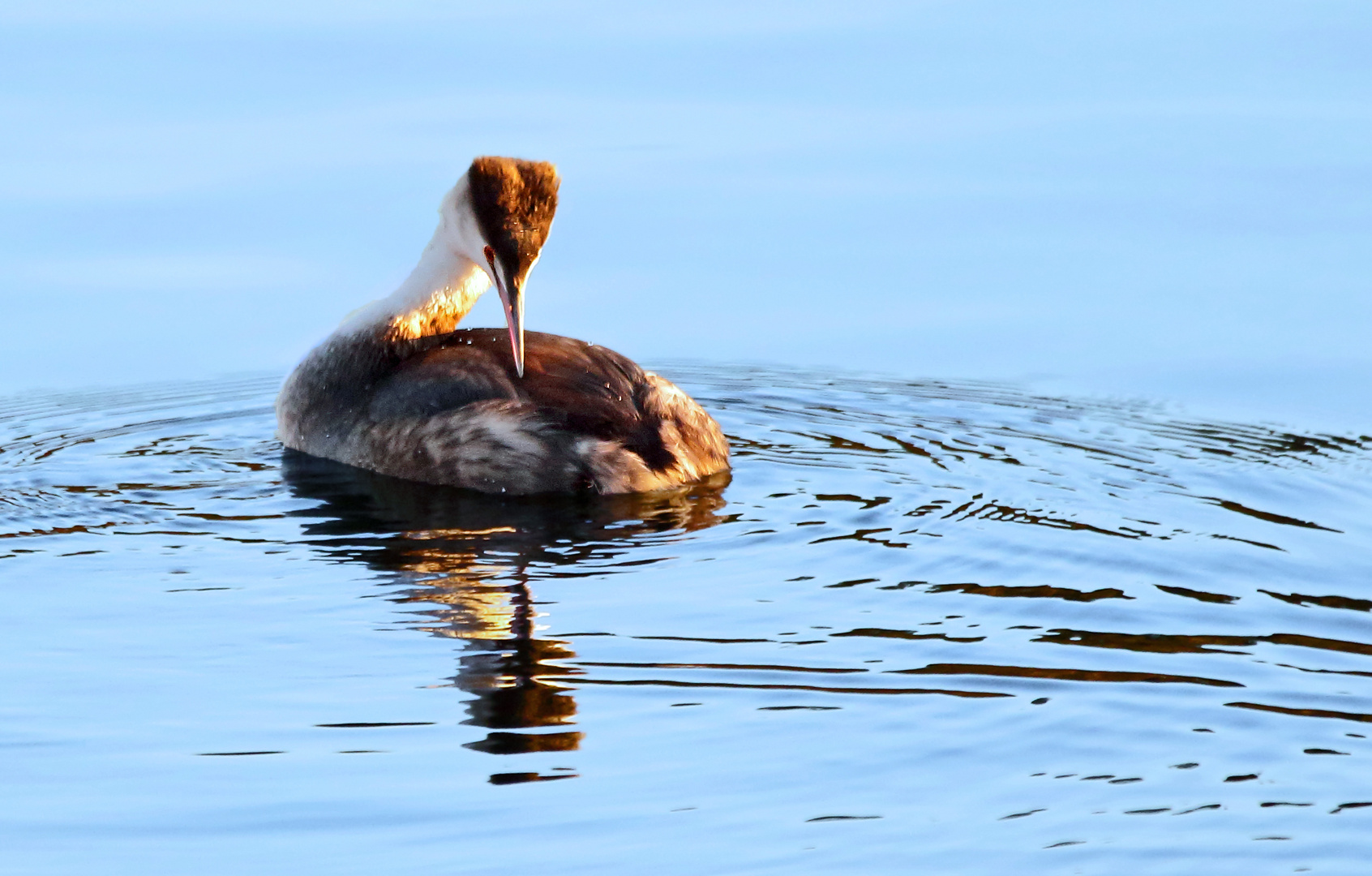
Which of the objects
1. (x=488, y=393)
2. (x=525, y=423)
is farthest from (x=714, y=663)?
(x=488, y=393)

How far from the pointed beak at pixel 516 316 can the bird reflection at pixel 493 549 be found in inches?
23.9

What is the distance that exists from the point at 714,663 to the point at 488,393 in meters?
2.66

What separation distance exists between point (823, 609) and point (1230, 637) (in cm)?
Result: 135

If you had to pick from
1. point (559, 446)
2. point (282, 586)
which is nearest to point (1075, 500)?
point (559, 446)

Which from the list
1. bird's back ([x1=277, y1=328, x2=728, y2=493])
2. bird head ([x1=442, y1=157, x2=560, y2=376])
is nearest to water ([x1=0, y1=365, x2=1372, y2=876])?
bird's back ([x1=277, y1=328, x2=728, y2=493])

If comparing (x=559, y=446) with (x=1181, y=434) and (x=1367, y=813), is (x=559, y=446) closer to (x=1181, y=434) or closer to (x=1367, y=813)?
(x=1181, y=434)

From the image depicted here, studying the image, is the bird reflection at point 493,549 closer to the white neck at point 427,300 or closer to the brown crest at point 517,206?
the white neck at point 427,300

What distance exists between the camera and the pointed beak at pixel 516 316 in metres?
9.21

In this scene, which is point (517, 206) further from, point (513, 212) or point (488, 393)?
point (488, 393)

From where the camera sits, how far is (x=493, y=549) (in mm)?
8305

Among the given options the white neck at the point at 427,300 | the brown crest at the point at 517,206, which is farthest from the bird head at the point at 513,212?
the white neck at the point at 427,300

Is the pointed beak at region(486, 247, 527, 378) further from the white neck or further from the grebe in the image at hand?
the white neck

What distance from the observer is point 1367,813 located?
573 centimetres

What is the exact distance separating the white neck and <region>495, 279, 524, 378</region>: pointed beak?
2.43ft
